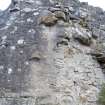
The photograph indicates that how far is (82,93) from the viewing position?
Answer: 20.9 ft

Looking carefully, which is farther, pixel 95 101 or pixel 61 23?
A: pixel 61 23

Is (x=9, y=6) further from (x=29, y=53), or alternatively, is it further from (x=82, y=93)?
(x=82, y=93)

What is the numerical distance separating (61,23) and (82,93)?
4.41ft

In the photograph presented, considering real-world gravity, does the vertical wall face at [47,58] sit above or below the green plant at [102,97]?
above

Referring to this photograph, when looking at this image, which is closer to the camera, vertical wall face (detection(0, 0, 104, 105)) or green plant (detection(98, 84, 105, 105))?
vertical wall face (detection(0, 0, 104, 105))

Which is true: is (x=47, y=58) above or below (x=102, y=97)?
above

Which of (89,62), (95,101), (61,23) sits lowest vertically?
(95,101)

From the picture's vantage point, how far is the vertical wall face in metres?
6.12

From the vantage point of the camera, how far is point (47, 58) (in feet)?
21.1

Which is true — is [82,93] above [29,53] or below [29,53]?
below

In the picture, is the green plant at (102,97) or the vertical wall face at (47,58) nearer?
the vertical wall face at (47,58)

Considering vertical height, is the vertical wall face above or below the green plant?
above

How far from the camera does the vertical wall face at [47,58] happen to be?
6.12 meters


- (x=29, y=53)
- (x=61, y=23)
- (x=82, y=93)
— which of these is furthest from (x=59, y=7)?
(x=82, y=93)
